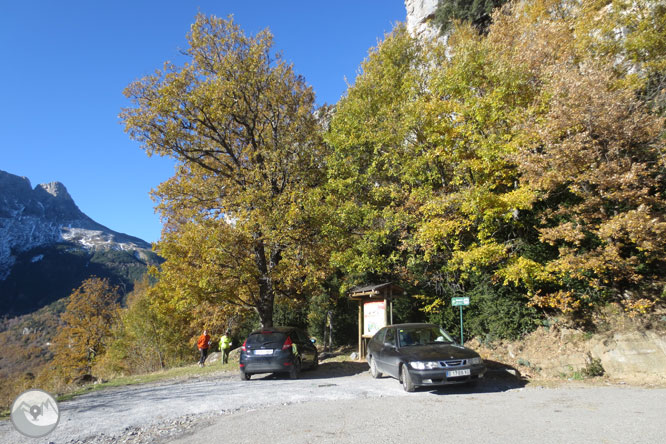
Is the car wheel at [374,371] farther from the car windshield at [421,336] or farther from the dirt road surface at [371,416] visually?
the car windshield at [421,336]

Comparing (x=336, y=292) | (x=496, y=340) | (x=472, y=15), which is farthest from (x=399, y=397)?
(x=472, y=15)

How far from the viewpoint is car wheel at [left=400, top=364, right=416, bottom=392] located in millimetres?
8148

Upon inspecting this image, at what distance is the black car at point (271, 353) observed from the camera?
35.3ft

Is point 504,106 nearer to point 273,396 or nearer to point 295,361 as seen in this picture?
point 295,361

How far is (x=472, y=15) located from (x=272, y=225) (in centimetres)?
A: 2505

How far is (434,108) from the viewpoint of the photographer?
1395 centimetres

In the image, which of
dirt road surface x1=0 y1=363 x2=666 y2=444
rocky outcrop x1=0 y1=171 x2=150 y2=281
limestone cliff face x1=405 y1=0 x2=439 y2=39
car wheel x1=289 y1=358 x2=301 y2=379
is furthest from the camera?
rocky outcrop x1=0 y1=171 x2=150 y2=281

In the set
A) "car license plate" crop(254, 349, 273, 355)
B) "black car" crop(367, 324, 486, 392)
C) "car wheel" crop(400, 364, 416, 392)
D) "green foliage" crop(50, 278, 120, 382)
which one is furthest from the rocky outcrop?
"car wheel" crop(400, 364, 416, 392)

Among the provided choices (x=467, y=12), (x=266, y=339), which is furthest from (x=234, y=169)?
(x=467, y=12)

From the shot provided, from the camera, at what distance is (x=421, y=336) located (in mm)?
9492

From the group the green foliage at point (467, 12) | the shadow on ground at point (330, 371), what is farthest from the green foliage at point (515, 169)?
the green foliage at point (467, 12)

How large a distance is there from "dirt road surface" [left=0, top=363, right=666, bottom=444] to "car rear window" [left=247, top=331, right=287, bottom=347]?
1676 millimetres

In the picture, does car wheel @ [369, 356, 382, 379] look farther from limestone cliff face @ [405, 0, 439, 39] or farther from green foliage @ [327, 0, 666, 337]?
limestone cliff face @ [405, 0, 439, 39]

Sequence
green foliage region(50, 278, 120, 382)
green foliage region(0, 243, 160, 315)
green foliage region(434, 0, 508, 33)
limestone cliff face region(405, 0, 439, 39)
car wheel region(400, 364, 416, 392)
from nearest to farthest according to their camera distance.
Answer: car wheel region(400, 364, 416, 392) → green foliage region(434, 0, 508, 33) → limestone cliff face region(405, 0, 439, 39) → green foliage region(50, 278, 120, 382) → green foliage region(0, 243, 160, 315)
